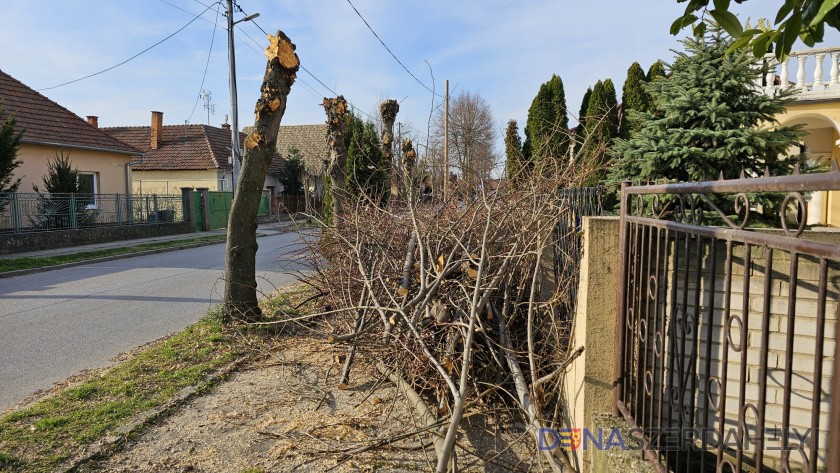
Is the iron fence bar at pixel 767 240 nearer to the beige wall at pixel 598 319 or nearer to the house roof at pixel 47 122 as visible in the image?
the beige wall at pixel 598 319

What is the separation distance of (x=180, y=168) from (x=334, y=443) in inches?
1160

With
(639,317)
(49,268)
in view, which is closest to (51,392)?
(639,317)

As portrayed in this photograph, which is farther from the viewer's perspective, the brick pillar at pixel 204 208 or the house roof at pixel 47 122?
the brick pillar at pixel 204 208

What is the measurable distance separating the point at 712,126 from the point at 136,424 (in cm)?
595

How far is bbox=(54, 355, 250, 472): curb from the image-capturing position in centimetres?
326

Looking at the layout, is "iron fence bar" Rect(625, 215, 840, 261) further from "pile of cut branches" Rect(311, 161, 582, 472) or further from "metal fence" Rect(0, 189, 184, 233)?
"metal fence" Rect(0, 189, 184, 233)

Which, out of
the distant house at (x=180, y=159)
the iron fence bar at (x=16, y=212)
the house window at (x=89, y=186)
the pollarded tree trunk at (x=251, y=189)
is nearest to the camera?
the pollarded tree trunk at (x=251, y=189)

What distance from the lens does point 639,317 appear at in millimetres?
2586

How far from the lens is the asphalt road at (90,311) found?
17.4 ft

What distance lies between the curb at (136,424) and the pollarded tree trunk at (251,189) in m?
1.43

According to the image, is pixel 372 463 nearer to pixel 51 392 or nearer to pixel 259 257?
pixel 51 392

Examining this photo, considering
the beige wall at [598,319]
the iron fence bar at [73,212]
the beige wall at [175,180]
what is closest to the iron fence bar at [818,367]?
the beige wall at [598,319]

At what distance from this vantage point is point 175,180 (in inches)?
1176

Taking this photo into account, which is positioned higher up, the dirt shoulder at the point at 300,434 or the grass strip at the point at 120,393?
the grass strip at the point at 120,393
